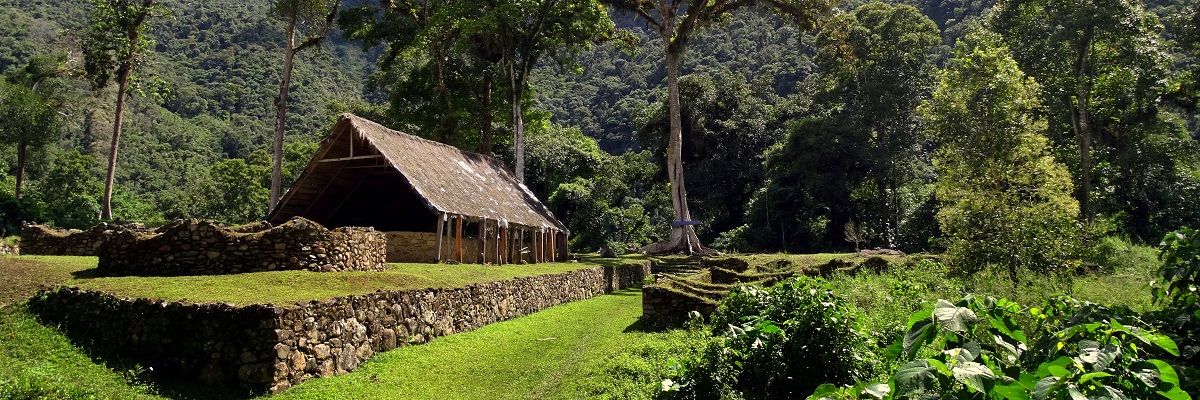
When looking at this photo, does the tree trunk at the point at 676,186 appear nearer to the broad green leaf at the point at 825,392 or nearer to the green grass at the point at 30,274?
the green grass at the point at 30,274

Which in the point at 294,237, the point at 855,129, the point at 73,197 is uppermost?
the point at 855,129

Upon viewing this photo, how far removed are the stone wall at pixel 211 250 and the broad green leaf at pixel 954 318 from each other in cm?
1115

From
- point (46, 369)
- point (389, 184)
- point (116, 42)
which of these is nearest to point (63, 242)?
point (389, 184)

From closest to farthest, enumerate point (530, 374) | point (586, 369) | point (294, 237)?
point (586, 369) → point (530, 374) → point (294, 237)

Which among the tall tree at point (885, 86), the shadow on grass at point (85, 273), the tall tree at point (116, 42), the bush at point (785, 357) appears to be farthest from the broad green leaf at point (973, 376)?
the tall tree at point (885, 86)

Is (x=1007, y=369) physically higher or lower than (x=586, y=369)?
higher

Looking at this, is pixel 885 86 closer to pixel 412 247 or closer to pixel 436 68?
pixel 436 68

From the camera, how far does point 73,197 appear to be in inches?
1444

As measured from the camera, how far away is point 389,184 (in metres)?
23.2

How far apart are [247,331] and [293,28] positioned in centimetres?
2327

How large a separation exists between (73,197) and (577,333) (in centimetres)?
3584

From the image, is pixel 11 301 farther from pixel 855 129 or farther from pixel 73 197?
pixel 855 129

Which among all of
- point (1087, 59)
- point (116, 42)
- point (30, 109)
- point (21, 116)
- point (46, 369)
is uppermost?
point (30, 109)

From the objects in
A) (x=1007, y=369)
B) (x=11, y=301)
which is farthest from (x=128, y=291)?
(x=1007, y=369)
